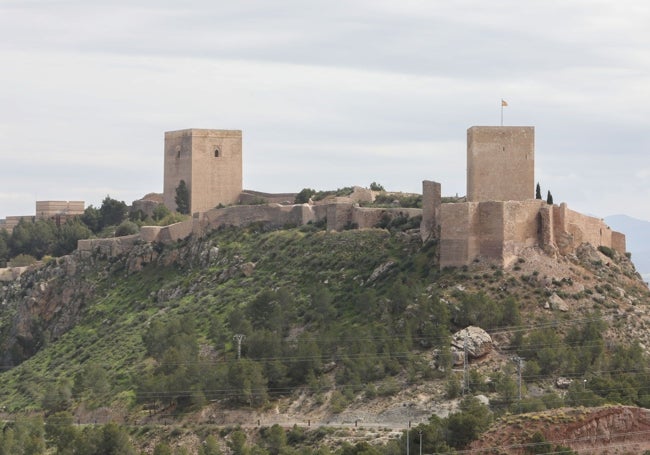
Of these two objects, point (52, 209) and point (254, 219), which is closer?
point (254, 219)

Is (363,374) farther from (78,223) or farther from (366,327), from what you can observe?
(78,223)

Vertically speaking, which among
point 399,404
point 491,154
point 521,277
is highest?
point 491,154

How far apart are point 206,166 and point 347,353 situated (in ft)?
113

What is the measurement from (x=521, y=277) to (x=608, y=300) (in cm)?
324

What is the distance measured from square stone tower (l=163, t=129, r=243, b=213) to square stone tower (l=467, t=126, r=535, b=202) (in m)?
30.6

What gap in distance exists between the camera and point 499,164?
68625mm

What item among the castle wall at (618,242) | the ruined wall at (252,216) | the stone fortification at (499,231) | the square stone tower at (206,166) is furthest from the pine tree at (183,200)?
the stone fortification at (499,231)

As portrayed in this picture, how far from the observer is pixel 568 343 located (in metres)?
63.6

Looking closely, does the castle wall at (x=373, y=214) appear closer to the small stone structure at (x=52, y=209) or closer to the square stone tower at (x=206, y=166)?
the square stone tower at (x=206, y=166)

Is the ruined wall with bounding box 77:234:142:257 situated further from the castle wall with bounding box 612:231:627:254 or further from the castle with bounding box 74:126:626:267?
the castle wall with bounding box 612:231:627:254

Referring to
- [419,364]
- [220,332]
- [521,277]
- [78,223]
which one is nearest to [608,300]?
[521,277]

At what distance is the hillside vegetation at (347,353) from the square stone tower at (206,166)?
50.4ft

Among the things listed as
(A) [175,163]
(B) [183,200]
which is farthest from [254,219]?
(A) [175,163]

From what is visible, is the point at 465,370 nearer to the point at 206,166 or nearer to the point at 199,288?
the point at 199,288
